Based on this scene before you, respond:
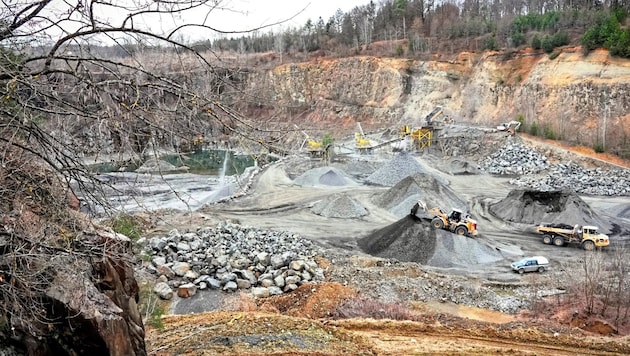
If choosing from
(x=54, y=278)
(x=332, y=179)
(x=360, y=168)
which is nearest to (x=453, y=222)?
(x=332, y=179)

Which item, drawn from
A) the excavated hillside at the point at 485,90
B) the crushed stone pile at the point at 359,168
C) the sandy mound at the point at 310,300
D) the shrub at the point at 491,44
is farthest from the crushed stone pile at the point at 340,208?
the shrub at the point at 491,44

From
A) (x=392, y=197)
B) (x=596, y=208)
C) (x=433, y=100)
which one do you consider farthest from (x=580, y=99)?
(x=392, y=197)

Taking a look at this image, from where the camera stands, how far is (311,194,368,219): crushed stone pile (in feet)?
87.6

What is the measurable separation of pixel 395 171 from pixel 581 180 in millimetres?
12951

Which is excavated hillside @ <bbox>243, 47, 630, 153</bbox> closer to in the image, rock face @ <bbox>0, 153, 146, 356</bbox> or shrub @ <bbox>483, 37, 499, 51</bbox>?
shrub @ <bbox>483, 37, 499, 51</bbox>

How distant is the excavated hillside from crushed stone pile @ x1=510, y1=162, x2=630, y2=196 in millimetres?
4549

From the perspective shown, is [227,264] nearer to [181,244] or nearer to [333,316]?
[181,244]

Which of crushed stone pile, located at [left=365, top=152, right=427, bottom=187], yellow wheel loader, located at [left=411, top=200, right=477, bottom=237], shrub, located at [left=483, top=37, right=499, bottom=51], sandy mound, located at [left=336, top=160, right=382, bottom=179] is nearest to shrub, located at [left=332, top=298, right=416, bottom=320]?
yellow wheel loader, located at [left=411, top=200, right=477, bottom=237]

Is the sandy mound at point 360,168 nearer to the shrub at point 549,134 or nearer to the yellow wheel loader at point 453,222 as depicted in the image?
the shrub at point 549,134

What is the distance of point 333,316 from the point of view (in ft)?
41.5

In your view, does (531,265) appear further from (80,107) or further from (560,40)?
(560,40)

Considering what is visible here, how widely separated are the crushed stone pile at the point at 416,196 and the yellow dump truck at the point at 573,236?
633 cm

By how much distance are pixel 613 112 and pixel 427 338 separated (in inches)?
1700

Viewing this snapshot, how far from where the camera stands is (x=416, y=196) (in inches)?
1084
